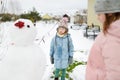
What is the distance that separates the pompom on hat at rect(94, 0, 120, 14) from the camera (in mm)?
1604

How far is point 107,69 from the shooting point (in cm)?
160

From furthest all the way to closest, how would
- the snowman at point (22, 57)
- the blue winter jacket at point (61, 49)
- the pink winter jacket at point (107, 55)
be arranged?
1. the blue winter jacket at point (61, 49)
2. the snowman at point (22, 57)
3. the pink winter jacket at point (107, 55)

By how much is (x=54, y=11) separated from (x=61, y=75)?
4505 millimetres

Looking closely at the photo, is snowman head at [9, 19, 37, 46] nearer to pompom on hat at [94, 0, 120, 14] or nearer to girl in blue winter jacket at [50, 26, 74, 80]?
girl in blue winter jacket at [50, 26, 74, 80]

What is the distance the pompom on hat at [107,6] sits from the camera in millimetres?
1604

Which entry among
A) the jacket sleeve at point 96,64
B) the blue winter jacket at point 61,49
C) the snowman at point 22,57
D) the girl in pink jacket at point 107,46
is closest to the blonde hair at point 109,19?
the girl in pink jacket at point 107,46

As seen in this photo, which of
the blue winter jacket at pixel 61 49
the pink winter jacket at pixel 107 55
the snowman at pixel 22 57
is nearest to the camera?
the pink winter jacket at pixel 107 55

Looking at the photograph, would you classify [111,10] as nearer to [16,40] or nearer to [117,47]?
[117,47]

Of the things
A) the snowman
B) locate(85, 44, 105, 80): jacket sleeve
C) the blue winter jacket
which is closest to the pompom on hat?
locate(85, 44, 105, 80): jacket sleeve

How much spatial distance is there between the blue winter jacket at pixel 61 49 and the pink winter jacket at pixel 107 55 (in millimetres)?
2728

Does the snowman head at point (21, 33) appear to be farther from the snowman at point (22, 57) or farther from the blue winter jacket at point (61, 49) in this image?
the blue winter jacket at point (61, 49)

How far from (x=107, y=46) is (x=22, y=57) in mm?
1688

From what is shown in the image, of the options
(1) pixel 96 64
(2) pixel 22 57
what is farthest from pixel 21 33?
(1) pixel 96 64

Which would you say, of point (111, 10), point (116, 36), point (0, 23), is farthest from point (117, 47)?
point (0, 23)
